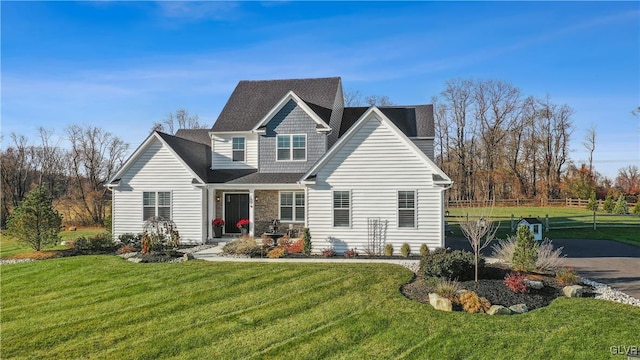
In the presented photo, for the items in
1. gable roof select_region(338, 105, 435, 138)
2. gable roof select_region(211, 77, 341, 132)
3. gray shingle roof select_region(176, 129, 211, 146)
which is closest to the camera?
gable roof select_region(338, 105, 435, 138)

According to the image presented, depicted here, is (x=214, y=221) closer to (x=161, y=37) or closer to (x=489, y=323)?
(x=161, y=37)

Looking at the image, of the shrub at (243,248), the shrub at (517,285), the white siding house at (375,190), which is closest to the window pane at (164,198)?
the shrub at (243,248)

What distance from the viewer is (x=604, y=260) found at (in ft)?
50.3

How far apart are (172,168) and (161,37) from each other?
6.35 metres

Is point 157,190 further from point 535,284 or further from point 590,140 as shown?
point 590,140

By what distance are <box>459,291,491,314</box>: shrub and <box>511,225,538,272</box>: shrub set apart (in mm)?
3623

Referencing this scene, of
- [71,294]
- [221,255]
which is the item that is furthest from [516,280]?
[71,294]

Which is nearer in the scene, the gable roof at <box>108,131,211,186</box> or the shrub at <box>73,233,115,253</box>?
the shrub at <box>73,233,115,253</box>

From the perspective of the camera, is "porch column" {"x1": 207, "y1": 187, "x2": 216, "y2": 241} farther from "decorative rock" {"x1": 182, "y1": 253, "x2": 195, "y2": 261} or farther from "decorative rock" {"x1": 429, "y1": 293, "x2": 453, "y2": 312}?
"decorative rock" {"x1": 429, "y1": 293, "x2": 453, "y2": 312}

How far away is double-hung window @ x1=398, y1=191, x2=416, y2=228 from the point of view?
1580 cm

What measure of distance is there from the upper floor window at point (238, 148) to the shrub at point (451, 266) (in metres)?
12.0

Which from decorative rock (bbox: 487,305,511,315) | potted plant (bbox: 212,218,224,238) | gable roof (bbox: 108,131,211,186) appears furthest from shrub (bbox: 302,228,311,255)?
decorative rock (bbox: 487,305,511,315)

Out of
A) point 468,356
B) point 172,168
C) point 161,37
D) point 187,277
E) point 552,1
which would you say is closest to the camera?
point 468,356

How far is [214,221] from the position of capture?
1945 cm
